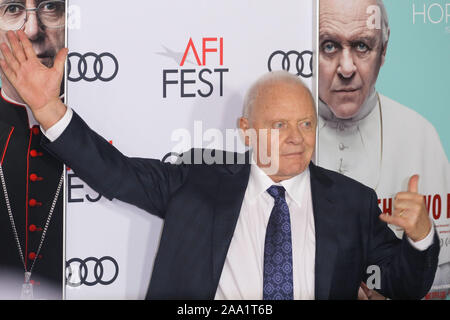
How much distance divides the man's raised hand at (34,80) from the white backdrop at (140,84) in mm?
318

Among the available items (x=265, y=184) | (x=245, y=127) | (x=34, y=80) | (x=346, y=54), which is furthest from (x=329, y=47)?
(x=34, y=80)

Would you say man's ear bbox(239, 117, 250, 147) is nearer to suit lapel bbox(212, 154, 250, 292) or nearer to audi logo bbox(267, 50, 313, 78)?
suit lapel bbox(212, 154, 250, 292)

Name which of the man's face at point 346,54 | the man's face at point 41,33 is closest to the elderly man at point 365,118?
the man's face at point 346,54

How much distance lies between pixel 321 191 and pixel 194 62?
833mm

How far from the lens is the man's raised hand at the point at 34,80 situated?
240 centimetres

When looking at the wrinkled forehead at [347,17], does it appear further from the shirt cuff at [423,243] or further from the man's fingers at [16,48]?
the man's fingers at [16,48]

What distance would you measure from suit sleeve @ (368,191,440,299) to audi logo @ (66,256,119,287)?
1.17 meters

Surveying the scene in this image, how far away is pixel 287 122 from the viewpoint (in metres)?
2.64

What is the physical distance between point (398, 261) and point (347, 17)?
1157mm

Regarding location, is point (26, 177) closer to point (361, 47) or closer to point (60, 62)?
point (60, 62)

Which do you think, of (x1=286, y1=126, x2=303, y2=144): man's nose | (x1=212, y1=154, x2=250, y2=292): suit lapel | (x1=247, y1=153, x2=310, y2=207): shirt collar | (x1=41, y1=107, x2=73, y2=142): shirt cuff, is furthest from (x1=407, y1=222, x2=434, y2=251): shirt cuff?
(x1=41, y1=107, x2=73, y2=142): shirt cuff

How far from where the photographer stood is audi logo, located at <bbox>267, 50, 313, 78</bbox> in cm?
284

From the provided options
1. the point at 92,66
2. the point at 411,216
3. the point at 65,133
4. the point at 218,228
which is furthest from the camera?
the point at 92,66

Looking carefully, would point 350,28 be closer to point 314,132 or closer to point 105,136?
point 314,132
